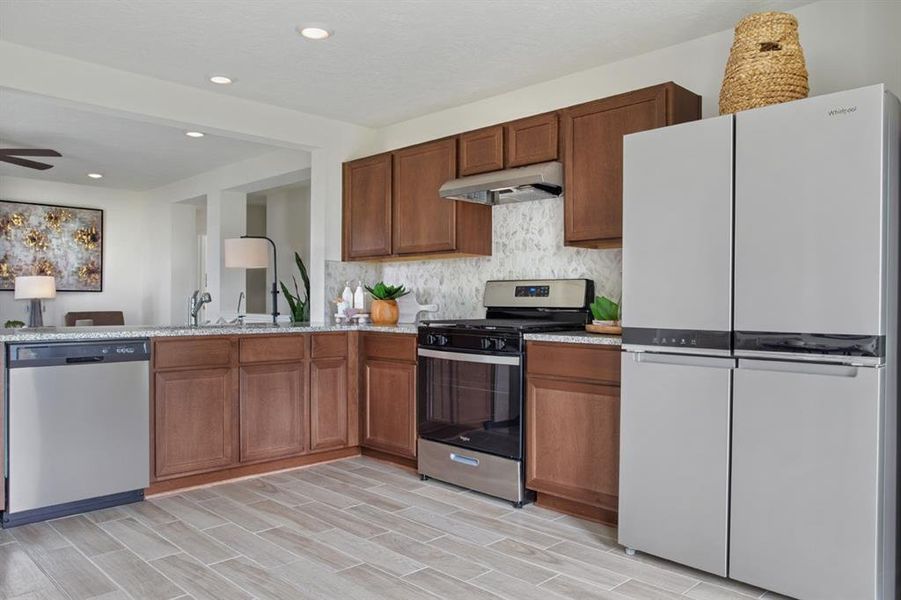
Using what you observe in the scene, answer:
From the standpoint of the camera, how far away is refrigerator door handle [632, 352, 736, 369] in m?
2.39

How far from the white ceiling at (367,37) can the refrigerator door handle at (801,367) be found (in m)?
1.58

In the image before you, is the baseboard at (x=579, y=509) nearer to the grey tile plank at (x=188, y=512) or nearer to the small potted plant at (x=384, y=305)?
the grey tile plank at (x=188, y=512)

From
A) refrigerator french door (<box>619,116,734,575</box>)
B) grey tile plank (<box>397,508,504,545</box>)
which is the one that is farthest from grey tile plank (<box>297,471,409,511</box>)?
refrigerator french door (<box>619,116,734,575</box>)

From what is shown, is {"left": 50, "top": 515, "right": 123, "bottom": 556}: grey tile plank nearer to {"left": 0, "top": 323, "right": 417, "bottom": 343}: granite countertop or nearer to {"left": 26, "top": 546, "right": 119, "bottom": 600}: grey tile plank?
{"left": 26, "top": 546, "right": 119, "bottom": 600}: grey tile plank

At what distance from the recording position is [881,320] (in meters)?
2.06

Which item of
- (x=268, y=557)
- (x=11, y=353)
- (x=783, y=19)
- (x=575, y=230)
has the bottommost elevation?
(x=268, y=557)

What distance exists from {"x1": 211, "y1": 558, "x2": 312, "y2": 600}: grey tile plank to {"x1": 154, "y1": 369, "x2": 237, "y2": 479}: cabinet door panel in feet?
3.55

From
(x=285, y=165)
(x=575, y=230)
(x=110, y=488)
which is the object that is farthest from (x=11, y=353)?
(x=285, y=165)

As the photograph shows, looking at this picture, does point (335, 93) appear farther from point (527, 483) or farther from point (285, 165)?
point (527, 483)

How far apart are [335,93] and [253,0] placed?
4.29 feet

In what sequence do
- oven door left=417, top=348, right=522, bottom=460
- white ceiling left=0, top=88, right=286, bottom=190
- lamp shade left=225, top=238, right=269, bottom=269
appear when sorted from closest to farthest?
oven door left=417, top=348, right=522, bottom=460
white ceiling left=0, top=88, right=286, bottom=190
lamp shade left=225, top=238, right=269, bottom=269

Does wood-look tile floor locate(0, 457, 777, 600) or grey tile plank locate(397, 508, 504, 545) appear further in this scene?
grey tile plank locate(397, 508, 504, 545)

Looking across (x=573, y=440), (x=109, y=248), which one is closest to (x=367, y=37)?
(x=573, y=440)

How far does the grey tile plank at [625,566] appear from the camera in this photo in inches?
95.3
